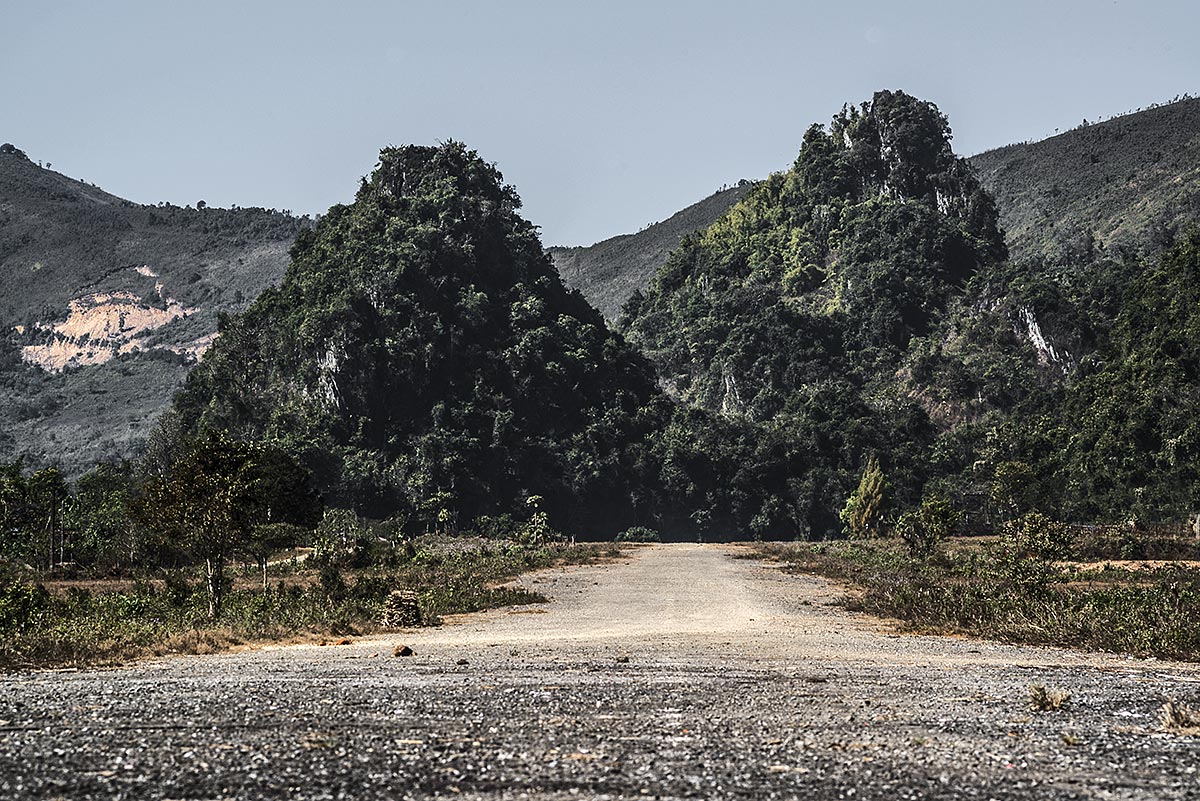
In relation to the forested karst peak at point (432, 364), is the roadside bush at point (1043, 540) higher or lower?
lower

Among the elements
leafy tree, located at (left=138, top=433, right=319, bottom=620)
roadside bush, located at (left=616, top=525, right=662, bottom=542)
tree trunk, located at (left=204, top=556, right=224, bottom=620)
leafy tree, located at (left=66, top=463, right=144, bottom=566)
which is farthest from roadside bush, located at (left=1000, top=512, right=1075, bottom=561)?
roadside bush, located at (left=616, top=525, right=662, bottom=542)

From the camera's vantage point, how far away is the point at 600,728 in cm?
930

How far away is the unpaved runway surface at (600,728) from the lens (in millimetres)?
7270

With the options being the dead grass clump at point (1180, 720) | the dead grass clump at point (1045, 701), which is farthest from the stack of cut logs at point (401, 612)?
the dead grass clump at point (1180, 720)

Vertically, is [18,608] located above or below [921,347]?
below

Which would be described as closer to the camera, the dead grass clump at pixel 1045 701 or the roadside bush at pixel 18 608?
the dead grass clump at pixel 1045 701

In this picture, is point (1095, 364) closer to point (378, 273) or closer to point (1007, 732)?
point (378, 273)

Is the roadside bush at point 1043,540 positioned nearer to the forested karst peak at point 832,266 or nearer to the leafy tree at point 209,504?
the leafy tree at point 209,504

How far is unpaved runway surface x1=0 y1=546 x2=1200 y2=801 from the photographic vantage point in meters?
7.27

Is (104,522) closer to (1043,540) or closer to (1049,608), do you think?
(1043,540)

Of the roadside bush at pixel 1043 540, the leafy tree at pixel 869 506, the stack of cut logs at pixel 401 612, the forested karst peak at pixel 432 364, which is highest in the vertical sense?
the forested karst peak at pixel 432 364

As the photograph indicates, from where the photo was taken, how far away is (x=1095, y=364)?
376 ft

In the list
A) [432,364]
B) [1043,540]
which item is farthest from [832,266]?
[1043,540]

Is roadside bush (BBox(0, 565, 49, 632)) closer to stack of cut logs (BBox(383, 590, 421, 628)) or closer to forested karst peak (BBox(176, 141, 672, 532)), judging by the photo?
stack of cut logs (BBox(383, 590, 421, 628))
